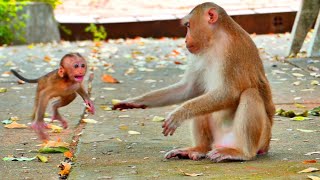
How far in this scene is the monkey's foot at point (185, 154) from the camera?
5.71 meters

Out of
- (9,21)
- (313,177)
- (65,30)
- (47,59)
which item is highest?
(313,177)

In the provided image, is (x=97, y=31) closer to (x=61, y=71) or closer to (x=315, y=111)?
(x=315, y=111)

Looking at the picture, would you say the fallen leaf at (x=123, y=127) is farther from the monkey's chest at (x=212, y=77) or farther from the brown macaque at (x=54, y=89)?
the monkey's chest at (x=212, y=77)

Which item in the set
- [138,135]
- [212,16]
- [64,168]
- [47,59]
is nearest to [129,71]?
[47,59]

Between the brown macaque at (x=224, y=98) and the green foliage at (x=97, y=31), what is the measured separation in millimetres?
10689

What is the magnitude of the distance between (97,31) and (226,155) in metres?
11.3

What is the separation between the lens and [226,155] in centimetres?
558

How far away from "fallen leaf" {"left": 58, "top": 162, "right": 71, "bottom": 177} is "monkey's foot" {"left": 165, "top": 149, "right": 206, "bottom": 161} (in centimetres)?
69

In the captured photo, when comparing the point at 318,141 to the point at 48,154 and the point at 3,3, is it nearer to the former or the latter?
the point at 48,154

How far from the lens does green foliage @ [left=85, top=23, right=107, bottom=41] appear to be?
1647 cm

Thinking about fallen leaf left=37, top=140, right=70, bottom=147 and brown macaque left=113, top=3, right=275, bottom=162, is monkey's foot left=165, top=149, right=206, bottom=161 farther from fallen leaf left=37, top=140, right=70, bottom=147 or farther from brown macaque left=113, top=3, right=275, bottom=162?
fallen leaf left=37, top=140, right=70, bottom=147

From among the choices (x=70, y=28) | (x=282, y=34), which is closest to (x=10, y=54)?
(x=70, y=28)

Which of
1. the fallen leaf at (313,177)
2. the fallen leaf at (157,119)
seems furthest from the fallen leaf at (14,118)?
the fallen leaf at (313,177)

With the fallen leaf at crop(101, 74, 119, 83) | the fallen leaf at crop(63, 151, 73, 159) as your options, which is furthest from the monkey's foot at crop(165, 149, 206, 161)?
the fallen leaf at crop(101, 74, 119, 83)
